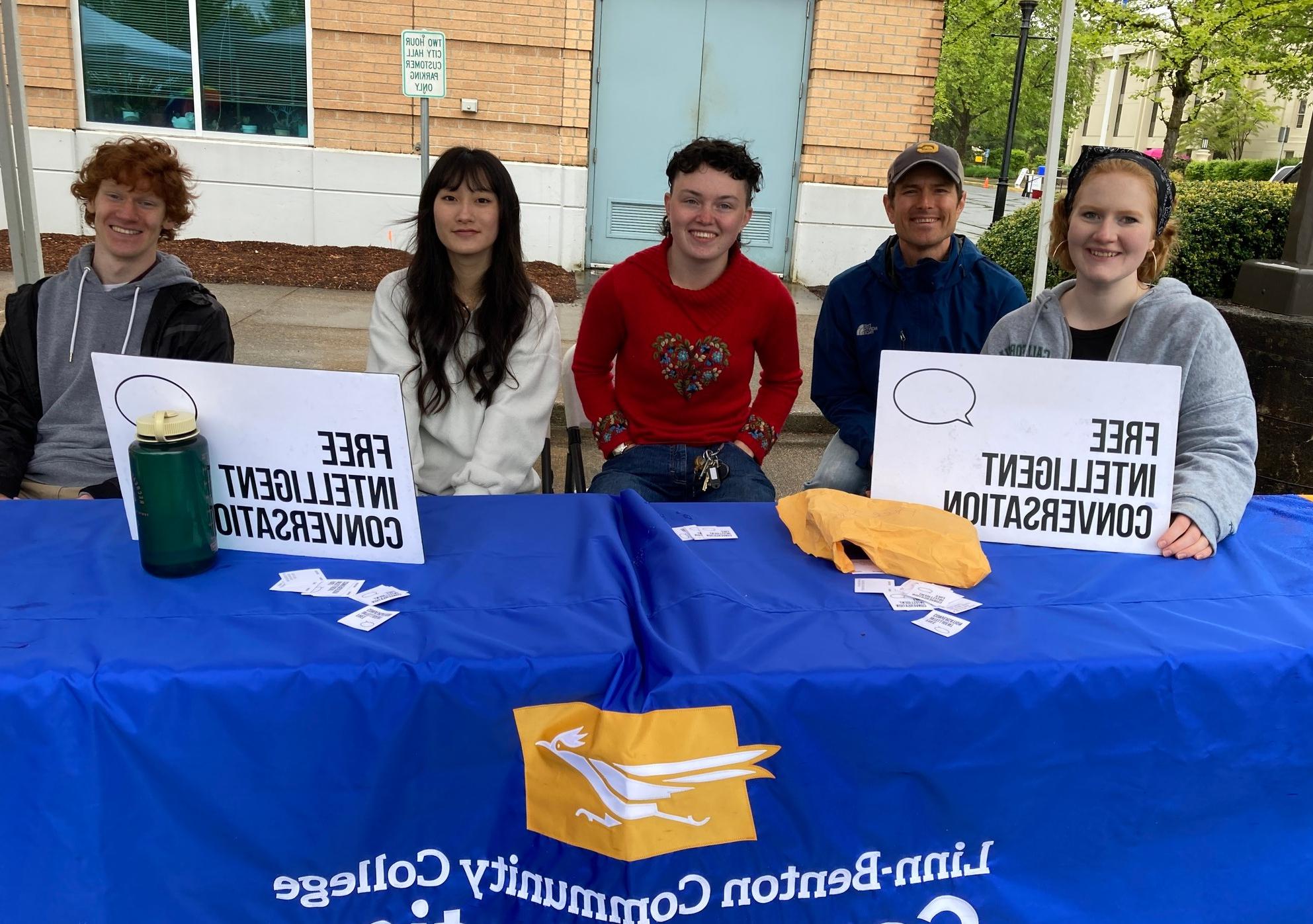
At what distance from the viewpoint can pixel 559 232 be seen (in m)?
9.52

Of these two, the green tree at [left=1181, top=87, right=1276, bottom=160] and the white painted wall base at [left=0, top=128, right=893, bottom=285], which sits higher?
the green tree at [left=1181, top=87, right=1276, bottom=160]

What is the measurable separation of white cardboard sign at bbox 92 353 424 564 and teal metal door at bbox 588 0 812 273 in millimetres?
8247

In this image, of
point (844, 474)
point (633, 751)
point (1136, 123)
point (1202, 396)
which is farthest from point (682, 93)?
point (1136, 123)

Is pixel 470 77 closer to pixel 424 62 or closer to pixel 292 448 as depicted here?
pixel 424 62

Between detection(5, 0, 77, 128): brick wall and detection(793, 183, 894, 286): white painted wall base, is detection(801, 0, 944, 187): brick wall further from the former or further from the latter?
detection(5, 0, 77, 128): brick wall

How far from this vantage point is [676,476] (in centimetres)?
287

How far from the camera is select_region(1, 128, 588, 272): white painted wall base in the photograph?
9.23 m

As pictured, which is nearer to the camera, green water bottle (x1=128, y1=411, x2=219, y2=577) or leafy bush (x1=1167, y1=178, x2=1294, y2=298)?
green water bottle (x1=128, y1=411, x2=219, y2=577)

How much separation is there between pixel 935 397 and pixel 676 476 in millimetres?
1117

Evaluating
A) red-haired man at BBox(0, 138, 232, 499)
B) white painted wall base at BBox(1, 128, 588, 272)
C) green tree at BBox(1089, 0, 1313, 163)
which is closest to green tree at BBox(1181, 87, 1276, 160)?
green tree at BBox(1089, 0, 1313, 163)

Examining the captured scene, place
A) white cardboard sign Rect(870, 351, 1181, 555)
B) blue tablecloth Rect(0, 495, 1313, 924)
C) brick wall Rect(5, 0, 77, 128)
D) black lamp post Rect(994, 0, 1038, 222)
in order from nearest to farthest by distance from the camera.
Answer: blue tablecloth Rect(0, 495, 1313, 924) → white cardboard sign Rect(870, 351, 1181, 555) → brick wall Rect(5, 0, 77, 128) → black lamp post Rect(994, 0, 1038, 222)

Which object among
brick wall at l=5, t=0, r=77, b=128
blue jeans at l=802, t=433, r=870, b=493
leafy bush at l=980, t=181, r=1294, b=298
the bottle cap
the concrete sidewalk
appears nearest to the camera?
the bottle cap

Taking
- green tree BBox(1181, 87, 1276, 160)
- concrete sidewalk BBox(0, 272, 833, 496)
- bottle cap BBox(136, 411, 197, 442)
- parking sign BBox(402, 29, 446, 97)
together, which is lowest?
concrete sidewalk BBox(0, 272, 833, 496)

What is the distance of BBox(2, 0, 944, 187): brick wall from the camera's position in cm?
891
